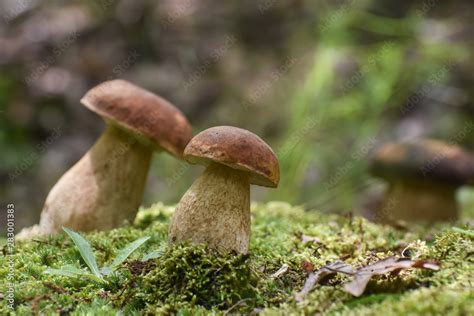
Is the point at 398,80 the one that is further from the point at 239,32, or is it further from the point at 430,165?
the point at 239,32

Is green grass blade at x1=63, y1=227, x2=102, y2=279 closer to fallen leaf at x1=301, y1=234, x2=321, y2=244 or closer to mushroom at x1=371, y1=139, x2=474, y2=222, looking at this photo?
fallen leaf at x1=301, y1=234, x2=321, y2=244

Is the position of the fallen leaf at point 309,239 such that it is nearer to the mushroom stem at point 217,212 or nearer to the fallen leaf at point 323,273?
the mushroom stem at point 217,212

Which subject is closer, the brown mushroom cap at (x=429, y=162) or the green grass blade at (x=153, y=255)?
the green grass blade at (x=153, y=255)

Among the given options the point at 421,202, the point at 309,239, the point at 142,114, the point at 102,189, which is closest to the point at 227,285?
the point at 309,239

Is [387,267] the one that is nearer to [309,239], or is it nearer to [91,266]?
[309,239]

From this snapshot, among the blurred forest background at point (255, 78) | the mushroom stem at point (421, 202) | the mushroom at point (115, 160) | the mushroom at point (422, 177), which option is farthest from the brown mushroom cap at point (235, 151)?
the blurred forest background at point (255, 78)
